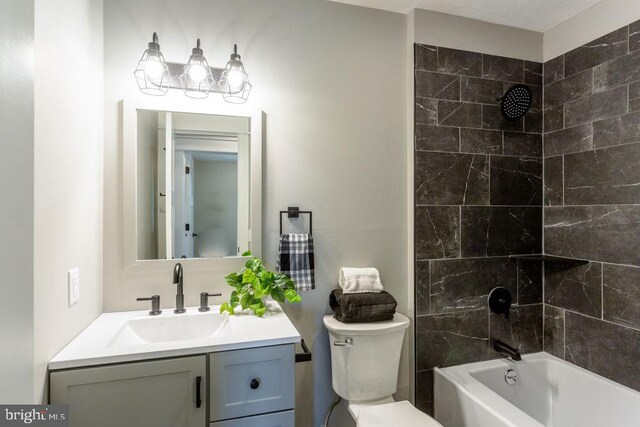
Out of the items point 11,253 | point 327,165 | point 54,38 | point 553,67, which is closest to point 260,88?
point 327,165

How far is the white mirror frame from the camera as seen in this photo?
4.93ft

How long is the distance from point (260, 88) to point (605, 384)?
2523 millimetres

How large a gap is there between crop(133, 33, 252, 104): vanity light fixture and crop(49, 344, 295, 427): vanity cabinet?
1226mm

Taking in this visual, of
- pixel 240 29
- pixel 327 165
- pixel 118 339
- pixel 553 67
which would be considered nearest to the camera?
pixel 118 339

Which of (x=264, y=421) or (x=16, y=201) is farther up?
(x=16, y=201)

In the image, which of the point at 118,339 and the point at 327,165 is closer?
the point at 118,339

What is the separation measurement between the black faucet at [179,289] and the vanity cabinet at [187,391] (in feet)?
1.35

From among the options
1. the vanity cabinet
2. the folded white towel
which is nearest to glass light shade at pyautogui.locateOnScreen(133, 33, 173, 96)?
the vanity cabinet

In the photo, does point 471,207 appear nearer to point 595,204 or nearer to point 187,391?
point 595,204

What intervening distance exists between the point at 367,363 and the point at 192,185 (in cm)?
129

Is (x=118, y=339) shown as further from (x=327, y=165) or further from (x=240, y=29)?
(x=240, y=29)

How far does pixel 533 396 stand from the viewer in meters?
1.95

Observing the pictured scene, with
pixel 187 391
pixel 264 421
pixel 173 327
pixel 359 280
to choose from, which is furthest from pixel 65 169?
pixel 359 280

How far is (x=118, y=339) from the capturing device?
126 cm
